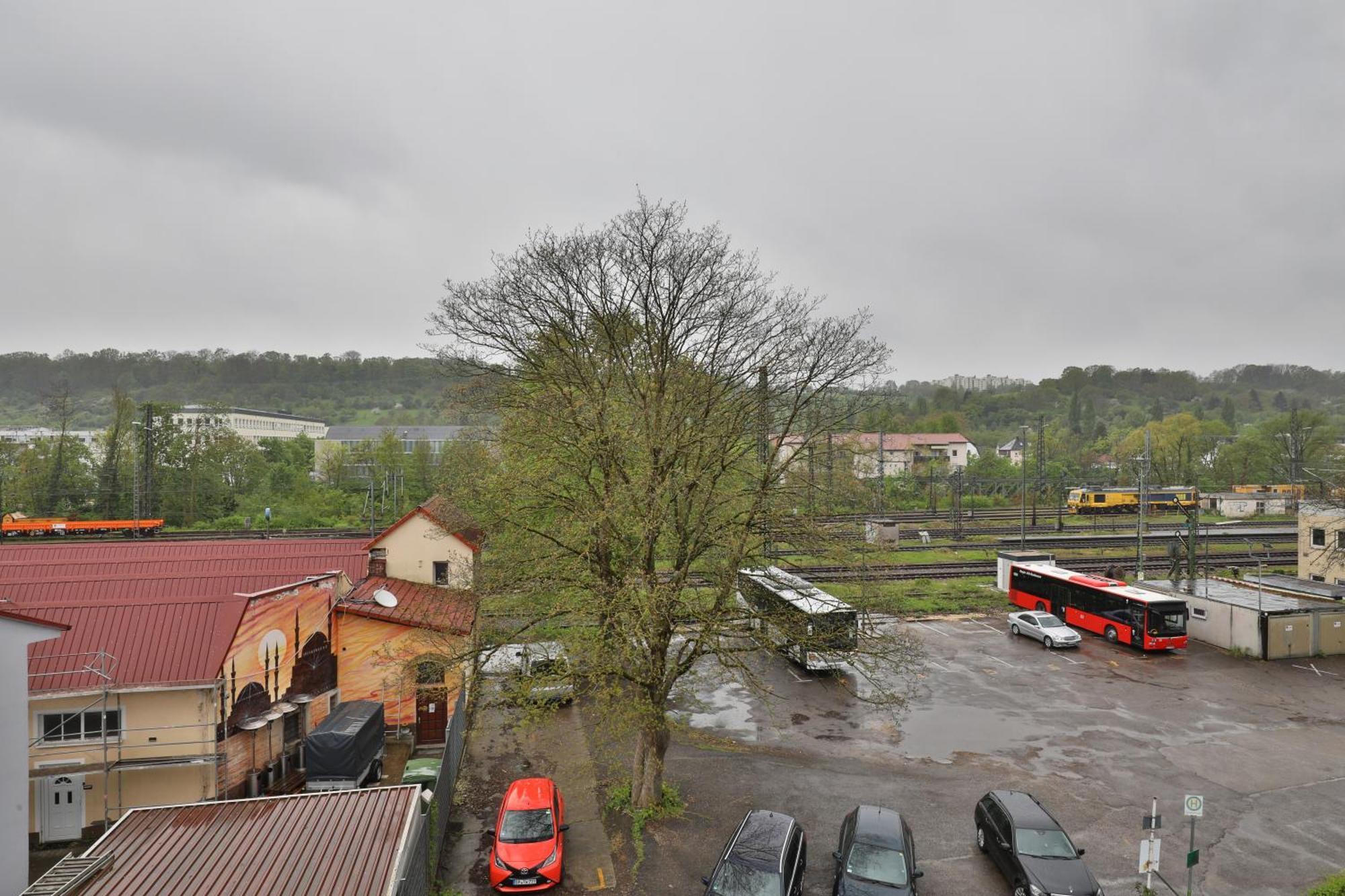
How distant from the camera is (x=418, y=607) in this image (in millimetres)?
20625

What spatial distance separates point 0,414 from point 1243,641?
7859 inches

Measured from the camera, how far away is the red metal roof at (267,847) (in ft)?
29.1

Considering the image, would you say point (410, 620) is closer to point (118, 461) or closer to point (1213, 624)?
point (1213, 624)

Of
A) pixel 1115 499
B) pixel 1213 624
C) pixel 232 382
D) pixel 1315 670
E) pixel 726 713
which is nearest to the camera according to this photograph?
pixel 726 713

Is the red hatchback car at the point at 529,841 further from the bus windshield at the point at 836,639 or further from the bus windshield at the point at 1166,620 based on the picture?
the bus windshield at the point at 1166,620

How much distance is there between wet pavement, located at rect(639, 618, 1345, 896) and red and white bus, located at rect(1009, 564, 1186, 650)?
1.04m

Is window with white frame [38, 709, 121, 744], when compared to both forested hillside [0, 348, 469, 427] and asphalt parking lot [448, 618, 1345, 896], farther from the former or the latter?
forested hillside [0, 348, 469, 427]

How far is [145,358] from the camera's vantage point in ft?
552

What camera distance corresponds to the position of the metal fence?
527 inches

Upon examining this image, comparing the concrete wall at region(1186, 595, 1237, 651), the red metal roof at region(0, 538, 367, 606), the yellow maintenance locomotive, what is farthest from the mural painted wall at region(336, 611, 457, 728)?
the yellow maintenance locomotive

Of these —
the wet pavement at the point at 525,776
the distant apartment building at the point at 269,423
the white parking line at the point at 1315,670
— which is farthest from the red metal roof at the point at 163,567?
the distant apartment building at the point at 269,423

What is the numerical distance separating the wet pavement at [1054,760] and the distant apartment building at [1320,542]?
1253 centimetres

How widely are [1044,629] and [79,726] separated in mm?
29607

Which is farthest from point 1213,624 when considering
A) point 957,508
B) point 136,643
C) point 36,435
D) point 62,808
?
point 36,435
